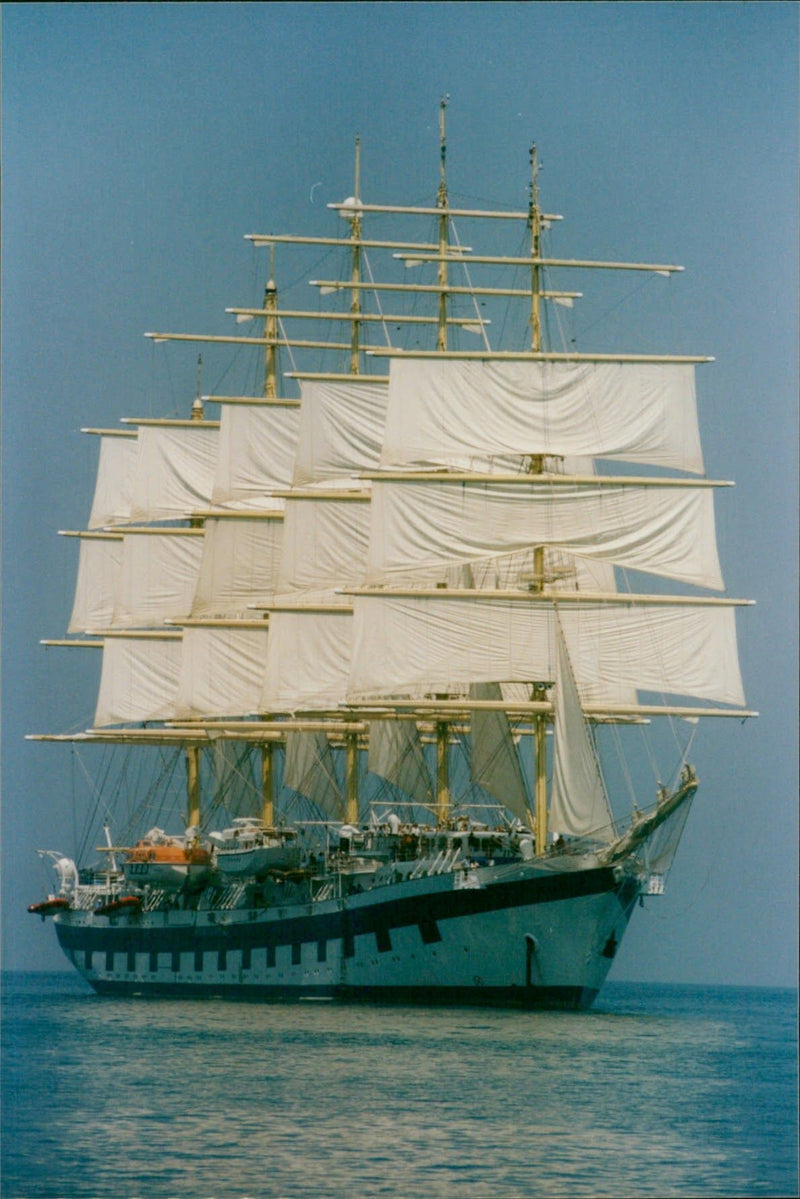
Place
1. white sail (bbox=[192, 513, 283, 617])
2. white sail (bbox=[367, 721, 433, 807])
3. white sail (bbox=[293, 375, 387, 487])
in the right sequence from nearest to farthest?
white sail (bbox=[367, 721, 433, 807]) → white sail (bbox=[293, 375, 387, 487]) → white sail (bbox=[192, 513, 283, 617])

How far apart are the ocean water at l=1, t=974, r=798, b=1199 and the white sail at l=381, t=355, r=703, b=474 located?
19.2m

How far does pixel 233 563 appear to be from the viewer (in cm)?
9544

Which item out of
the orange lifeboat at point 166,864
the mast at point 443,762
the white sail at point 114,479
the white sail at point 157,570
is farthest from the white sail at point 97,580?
the mast at point 443,762

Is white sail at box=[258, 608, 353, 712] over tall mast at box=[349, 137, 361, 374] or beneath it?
beneath

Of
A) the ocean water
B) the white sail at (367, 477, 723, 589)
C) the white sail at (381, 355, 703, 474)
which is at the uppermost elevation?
the white sail at (381, 355, 703, 474)

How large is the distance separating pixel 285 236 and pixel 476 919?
29147 mm

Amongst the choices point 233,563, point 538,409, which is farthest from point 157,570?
point 538,409

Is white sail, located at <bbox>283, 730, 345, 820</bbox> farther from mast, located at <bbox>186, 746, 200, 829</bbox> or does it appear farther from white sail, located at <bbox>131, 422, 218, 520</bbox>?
white sail, located at <bbox>131, 422, 218, 520</bbox>

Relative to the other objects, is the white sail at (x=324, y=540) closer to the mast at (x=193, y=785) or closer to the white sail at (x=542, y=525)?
the white sail at (x=542, y=525)

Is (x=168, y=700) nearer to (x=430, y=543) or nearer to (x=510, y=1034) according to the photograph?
(x=430, y=543)

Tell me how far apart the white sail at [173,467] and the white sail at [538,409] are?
67.2 feet

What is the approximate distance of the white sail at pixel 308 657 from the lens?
89.6 metres

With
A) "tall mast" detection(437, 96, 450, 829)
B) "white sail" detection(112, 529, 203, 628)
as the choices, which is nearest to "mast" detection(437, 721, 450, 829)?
"tall mast" detection(437, 96, 450, 829)

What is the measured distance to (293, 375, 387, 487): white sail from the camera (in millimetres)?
90812
